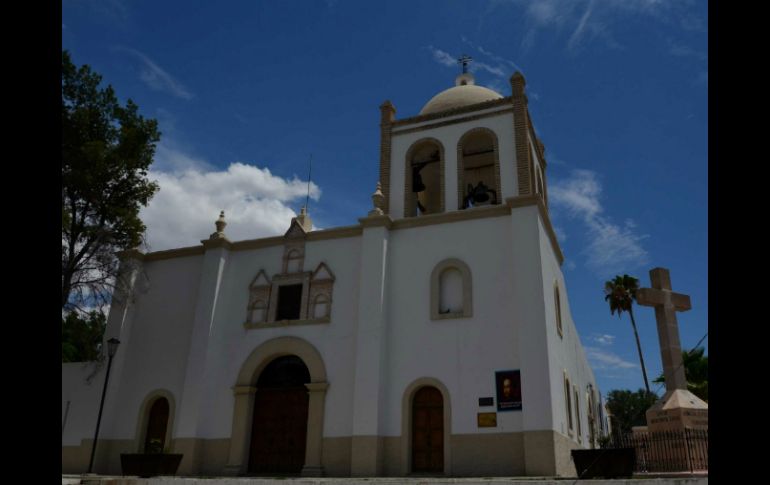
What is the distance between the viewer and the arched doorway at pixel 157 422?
59.3 ft

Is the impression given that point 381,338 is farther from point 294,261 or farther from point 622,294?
point 622,294

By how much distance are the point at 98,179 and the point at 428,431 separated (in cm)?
1320

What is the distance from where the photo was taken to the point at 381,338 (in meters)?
Result: 16.3

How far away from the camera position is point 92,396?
62.4 feet

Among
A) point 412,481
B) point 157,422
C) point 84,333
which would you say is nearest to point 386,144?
point 157,422

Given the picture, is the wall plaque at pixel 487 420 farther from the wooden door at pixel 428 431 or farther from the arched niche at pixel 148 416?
the arched niche at pixel 148 416

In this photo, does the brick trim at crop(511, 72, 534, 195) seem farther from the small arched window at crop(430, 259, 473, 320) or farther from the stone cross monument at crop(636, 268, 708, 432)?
the stone cross monument at crop(636, 268, 708, 432)

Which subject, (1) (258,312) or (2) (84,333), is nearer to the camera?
(1) (258,312)

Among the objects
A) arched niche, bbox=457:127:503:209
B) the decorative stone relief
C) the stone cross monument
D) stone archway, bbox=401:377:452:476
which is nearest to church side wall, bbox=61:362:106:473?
the decorative stone relief

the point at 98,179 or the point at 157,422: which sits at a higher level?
the point at 98,179

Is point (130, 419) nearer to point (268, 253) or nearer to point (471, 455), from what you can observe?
point (268, 253)

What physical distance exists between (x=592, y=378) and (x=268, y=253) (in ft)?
54.1
